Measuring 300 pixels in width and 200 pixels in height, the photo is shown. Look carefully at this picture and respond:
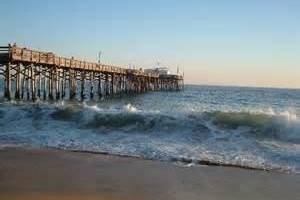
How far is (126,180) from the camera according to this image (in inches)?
392

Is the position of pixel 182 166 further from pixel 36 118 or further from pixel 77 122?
pixel 36 118

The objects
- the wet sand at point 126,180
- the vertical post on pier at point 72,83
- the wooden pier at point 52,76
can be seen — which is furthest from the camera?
the vertical post on pier at point 72,83

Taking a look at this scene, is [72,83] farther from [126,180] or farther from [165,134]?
[126,180]

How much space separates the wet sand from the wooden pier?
1554 cm

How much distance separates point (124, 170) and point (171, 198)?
2479 millimetres

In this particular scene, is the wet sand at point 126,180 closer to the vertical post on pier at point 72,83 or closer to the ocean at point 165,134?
the ocean at point 165,134

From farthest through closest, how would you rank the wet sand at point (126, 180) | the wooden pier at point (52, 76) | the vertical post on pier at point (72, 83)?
the vertical post on pier at point (72, 83) < the wooden pier at point (52, 76) < the wet sand at point (126, 180)

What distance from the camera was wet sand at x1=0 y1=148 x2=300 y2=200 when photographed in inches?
349

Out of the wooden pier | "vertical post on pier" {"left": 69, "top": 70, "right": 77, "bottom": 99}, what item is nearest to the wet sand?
the wooden pier

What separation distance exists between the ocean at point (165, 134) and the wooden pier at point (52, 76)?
476 centimetres

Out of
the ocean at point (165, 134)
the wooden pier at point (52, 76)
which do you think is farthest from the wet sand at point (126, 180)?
the wooden pier at point (52, 76)

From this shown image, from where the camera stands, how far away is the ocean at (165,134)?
13.1 metres

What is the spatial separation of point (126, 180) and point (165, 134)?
774 centimetres

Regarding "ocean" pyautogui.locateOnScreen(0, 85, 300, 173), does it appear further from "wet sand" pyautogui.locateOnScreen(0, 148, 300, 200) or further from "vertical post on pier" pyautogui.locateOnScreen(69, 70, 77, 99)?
"vertical post on pier" pyautogui.locateOnScreen(69, 70, 77, 99)
